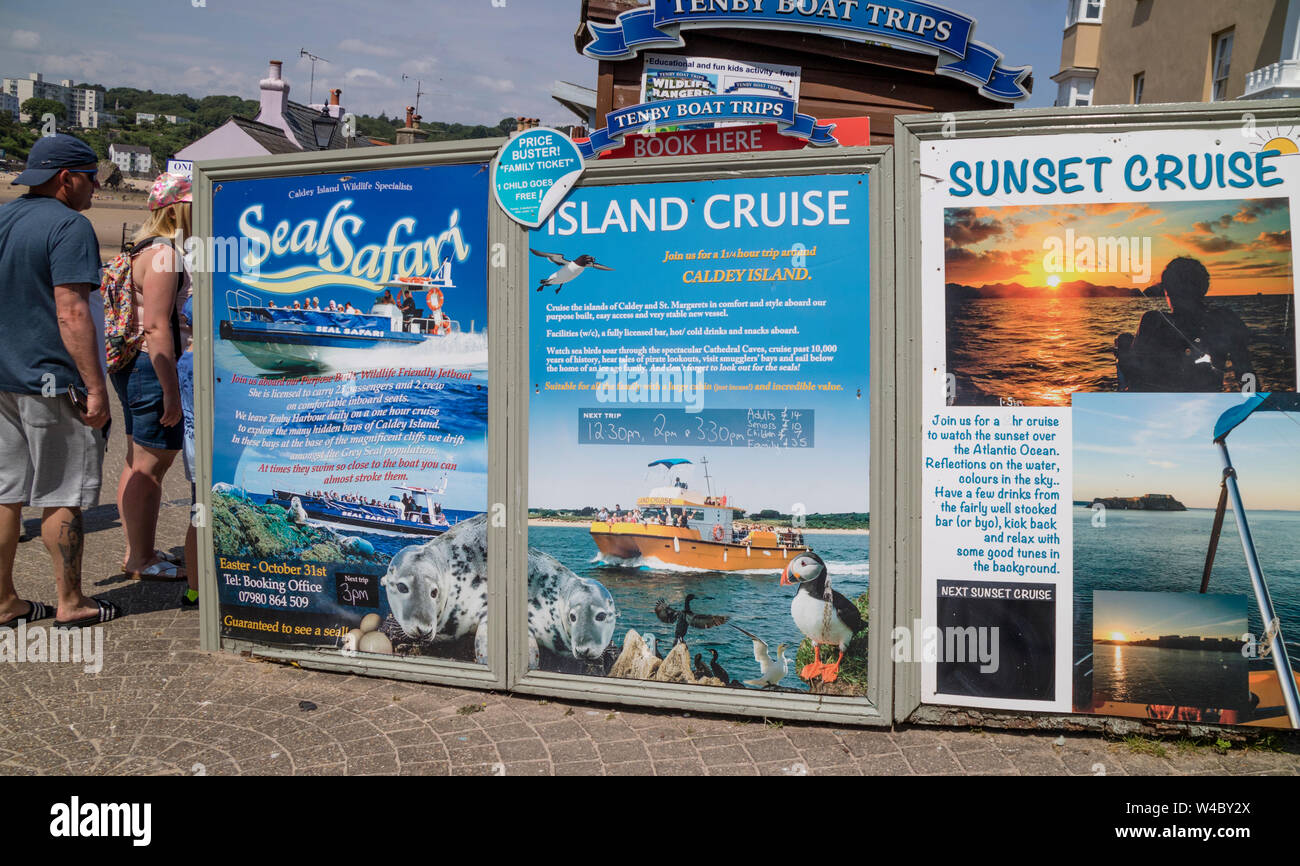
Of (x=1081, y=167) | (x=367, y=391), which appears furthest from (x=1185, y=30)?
(x=367, y=391)

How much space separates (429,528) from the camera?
429cm

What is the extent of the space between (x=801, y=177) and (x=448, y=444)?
6.43 ft

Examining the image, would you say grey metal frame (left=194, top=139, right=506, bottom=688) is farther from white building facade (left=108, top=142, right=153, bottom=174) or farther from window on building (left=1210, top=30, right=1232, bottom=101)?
white building facade (left=108, top=142, right=153, bottom=174)

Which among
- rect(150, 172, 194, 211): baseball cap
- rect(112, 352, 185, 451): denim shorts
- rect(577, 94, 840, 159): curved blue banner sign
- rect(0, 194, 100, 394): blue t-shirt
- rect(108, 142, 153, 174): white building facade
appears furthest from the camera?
rect(108, 142, 153, 174): white building facade

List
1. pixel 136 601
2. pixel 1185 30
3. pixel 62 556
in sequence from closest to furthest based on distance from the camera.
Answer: pixel 62 556, pixel 136 601, pixel 1185 30

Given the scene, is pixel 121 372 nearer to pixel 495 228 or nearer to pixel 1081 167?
pixel 495 228

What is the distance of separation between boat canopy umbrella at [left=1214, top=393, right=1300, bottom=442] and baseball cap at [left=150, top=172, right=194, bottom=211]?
5311mm

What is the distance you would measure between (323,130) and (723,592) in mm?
30736

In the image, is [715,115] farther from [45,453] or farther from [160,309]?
[45,453]

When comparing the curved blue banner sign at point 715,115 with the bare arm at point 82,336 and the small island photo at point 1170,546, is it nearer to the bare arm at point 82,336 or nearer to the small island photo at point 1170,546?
the bare arm at point 82,336

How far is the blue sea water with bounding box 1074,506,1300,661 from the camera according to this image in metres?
3.49

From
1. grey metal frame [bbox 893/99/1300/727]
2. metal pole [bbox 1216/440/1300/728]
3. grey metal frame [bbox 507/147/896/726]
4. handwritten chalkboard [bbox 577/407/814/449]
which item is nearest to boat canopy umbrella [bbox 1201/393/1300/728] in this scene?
metal pole [bbox 1216/440/1300/728]

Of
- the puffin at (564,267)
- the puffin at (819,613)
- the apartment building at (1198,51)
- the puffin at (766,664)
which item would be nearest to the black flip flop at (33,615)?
the puffin at (564,267)

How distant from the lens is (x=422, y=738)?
374 centimetres
